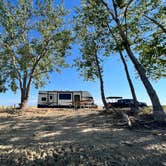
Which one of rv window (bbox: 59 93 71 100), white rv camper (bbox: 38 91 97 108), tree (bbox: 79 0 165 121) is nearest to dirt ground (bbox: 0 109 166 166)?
tree (bbox: 79 0 165 121)

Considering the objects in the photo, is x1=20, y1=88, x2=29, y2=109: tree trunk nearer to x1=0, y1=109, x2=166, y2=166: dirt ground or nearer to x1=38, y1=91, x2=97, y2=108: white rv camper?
x1=38, y1=91, x2=97, y2=108: white rv camper

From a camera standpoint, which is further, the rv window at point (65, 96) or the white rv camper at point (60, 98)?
the rv window at point (65, 96)

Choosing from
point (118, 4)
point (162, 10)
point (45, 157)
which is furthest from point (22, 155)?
point (162, 10)

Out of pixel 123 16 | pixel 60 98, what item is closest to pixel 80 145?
pixel 123 16

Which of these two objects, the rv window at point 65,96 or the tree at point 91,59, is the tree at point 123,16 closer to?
the tree at point 91,59

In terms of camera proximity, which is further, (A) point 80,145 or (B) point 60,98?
(B) point 60,98

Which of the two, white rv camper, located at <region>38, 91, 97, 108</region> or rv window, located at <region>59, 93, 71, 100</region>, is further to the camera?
rv window, located at <region>59, 93, 71, 100</region>

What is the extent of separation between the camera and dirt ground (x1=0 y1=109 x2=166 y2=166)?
36.6ft

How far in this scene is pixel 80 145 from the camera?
12578 mm

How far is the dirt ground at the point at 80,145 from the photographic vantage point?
11.2 meters

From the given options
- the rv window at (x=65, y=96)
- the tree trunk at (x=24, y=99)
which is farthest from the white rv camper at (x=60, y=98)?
the tree trunk at (x=24, y=99)

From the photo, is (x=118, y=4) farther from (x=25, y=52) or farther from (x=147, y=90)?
(x=25, y=52)

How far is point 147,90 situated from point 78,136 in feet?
21.8

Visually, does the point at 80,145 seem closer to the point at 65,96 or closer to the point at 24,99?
the point at 24,99
